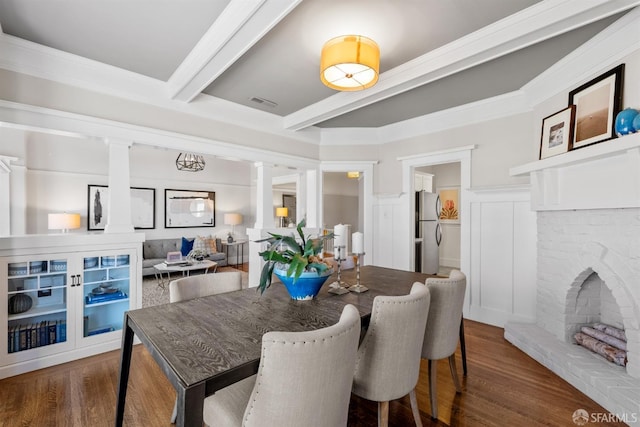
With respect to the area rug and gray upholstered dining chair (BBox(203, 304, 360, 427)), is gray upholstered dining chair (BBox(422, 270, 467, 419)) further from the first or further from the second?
the area rug

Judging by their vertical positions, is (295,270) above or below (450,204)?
below

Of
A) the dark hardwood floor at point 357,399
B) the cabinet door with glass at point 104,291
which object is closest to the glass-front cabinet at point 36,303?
the cabinet door with glass at point 104,291

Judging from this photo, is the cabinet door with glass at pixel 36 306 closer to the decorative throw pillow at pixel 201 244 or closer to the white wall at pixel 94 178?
the white wall at pixel 94 178

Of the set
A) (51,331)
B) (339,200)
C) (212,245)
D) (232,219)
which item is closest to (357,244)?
(51,331)

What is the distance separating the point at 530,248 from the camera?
3.17m

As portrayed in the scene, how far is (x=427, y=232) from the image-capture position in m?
5.64

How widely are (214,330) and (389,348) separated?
2.79 ft

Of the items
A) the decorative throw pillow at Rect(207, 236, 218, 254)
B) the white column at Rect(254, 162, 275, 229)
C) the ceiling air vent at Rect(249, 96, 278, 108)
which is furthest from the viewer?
the decorative throw pillow at Rect(207, 236, 218, 254)

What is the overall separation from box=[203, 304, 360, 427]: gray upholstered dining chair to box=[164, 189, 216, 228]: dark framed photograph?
21.4 ft

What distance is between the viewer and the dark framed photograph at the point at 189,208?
6.71 meters

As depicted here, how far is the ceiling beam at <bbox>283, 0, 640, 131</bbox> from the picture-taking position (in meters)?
1.74

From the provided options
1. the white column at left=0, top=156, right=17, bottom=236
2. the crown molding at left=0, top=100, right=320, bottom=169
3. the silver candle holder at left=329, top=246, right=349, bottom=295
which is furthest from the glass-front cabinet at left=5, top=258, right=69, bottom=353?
the white column at left=0, top=156, right=17, bottom=236

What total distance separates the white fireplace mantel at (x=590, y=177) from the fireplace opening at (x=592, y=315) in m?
0.64
